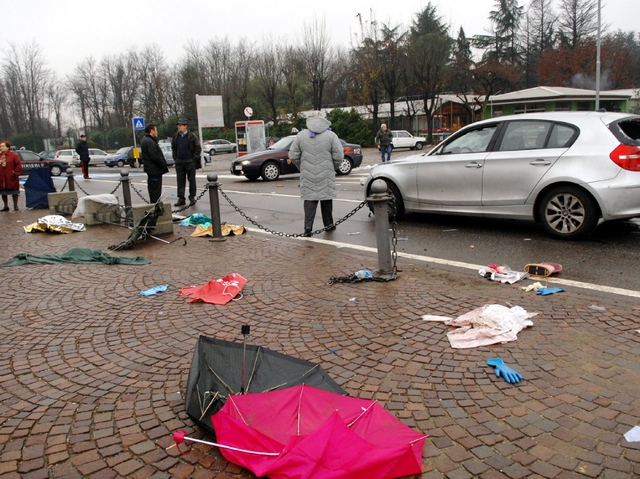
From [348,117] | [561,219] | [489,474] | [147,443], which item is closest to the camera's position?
[489,474]

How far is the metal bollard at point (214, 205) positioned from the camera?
8.59 m

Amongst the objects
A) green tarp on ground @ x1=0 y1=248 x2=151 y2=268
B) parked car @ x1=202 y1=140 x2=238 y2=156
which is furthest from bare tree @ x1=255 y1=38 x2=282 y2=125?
green tarp on ground @ x1=0 y1=248 x2=151 y2=268

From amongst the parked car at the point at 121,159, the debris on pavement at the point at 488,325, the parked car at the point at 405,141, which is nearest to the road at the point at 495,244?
the debris on pavement at the point at 488,325

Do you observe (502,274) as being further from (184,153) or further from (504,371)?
(184,153)

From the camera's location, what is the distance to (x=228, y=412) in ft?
8.92

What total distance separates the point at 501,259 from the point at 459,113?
179 feet

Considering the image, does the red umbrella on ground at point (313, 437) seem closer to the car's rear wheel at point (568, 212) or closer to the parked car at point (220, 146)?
the car's rear wheel at point (568, 212)

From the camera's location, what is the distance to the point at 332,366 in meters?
3.86

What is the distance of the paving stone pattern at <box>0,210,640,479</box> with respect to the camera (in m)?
2.81

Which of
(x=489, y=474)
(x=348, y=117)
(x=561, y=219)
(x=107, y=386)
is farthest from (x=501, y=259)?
(x=348, y=117)

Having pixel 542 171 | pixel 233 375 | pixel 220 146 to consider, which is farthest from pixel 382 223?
pixel 220 146

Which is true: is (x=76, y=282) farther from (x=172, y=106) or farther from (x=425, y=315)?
(x=172, y=106)

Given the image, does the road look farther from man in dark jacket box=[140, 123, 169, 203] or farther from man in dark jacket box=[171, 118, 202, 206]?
man in dark jacket box=[171, 118, 202, 206]

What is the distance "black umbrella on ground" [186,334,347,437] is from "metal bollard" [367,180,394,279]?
2890 millimetres
